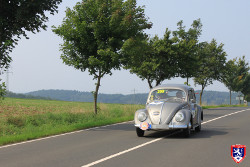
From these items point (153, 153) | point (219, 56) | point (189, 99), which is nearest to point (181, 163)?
point (153, 153)

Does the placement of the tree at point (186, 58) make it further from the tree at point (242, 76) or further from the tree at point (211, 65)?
the tree at point (242, 76)

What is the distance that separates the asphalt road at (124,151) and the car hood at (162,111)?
66cm

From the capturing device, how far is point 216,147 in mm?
10070

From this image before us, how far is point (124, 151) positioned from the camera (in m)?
9.30

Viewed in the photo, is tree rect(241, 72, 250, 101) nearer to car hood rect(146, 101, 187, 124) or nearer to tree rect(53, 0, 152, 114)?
tree rect(53, 0, 152, 114)

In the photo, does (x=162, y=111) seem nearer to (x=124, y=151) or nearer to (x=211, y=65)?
(x=124, y=151)

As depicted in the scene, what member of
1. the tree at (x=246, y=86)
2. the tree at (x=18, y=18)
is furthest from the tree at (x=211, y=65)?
the tree at (x=18, y=18)

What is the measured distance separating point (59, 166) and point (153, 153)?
2667 mm

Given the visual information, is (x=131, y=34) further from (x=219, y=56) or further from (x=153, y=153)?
(x=219, y=56)

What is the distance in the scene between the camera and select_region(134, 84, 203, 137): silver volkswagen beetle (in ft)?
38.7

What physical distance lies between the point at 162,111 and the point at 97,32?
10.7 m

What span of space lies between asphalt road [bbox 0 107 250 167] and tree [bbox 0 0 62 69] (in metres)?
5.40

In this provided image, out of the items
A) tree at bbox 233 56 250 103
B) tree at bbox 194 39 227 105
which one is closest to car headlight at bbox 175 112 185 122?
tree at bbox 194 39 227 105

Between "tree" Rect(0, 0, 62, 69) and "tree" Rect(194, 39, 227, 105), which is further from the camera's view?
"tree" Rect(194, 39, 227, 105)
